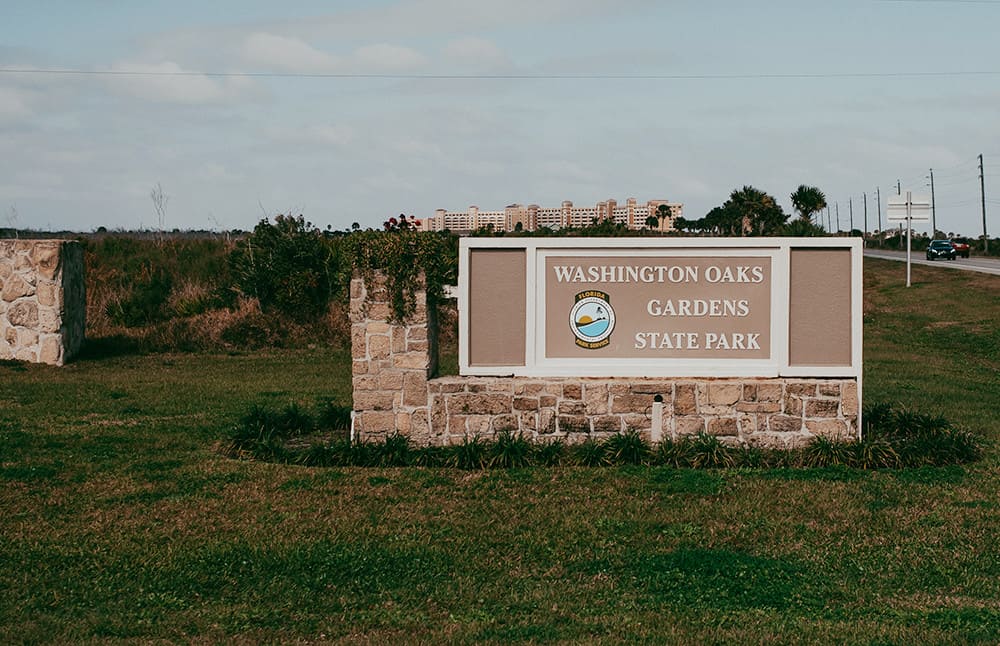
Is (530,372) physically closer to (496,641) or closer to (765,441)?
(765,441)

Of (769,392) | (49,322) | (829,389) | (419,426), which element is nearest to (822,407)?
(829,389)

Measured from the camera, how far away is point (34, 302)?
743 inches

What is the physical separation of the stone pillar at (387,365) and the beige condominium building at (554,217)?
558 cm

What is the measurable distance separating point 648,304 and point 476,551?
4322 millimetres

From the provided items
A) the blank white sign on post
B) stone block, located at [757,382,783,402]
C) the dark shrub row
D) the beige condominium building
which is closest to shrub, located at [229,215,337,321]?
the beige condominium building

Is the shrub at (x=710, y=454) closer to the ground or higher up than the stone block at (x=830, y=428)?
closer to the ground

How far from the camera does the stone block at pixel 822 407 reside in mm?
10398

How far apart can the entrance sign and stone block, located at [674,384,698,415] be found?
0.25 meters

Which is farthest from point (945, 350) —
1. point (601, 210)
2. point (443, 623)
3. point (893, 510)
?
point (443, 623)

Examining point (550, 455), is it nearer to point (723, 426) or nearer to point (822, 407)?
point (723, 426)

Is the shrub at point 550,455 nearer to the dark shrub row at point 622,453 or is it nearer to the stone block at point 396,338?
the dark shrub row at point 622,453

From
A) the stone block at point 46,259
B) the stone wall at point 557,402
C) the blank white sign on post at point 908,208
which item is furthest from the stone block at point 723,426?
the blank white sign on post at point 908,208

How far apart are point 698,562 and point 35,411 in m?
9.83

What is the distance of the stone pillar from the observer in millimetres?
10547
